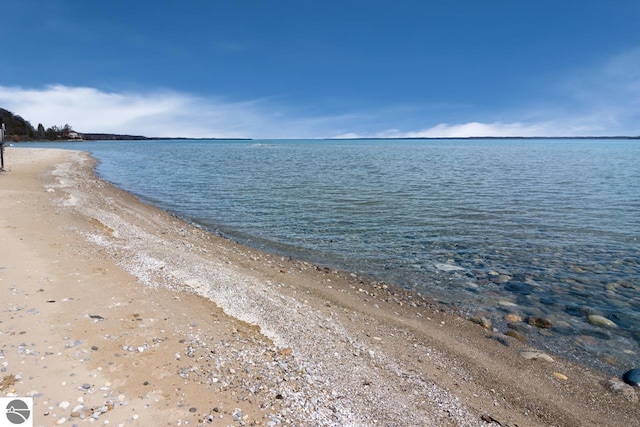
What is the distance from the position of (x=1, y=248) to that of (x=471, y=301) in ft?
40.1

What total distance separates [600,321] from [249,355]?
7950 mm

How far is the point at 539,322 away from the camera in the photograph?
8.35m

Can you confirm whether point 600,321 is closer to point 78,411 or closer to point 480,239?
point 480,239

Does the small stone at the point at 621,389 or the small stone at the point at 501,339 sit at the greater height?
the small stone at the point at 501,339

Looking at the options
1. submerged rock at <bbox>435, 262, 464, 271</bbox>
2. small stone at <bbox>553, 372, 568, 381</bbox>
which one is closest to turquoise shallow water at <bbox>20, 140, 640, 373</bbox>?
submerged rock at <bbox>435, 262, 464, 271</bbox>

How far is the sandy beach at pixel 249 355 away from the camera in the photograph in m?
4.61

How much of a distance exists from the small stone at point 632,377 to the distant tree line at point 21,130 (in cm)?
15371

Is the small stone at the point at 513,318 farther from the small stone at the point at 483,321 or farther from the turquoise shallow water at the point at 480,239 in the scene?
the small stone at the point at 483,321

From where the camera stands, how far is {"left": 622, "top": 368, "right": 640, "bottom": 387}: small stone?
20.6ft

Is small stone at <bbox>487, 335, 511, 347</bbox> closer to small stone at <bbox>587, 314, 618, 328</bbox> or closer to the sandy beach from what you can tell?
the sandy beach

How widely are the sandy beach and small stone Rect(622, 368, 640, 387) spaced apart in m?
0.20

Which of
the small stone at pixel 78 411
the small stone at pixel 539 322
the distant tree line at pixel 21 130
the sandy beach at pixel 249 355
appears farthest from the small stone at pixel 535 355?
the distant tree line at pixel 21 130

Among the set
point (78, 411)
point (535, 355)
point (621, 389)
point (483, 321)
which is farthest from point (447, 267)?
point (78, 411)

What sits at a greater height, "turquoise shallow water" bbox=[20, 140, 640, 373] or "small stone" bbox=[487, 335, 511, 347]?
"turquoise shallow water" bbox=[20, 140, 640, 373]
